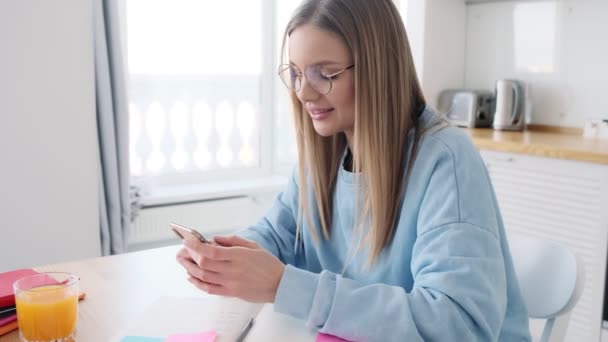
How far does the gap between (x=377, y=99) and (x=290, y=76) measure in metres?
0.19

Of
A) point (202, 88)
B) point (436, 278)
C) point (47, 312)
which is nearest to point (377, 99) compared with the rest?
point (436, 278)

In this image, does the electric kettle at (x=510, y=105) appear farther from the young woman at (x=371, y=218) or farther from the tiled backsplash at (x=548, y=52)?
the young woman at (x=371, y=218)

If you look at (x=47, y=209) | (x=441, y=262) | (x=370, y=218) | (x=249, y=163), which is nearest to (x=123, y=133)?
(x=47, y=209)

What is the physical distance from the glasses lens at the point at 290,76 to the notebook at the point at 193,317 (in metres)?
0.41

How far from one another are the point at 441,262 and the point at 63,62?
200cm

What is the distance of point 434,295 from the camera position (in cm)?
87

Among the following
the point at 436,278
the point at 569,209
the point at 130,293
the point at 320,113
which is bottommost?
the point at 569,209

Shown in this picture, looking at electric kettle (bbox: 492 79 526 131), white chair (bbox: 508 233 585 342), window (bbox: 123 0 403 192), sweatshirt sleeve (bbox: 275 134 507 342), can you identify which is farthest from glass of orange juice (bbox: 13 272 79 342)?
electric kettle (bbox: 492 79 526 131)

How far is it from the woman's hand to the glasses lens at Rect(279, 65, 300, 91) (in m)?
0.37

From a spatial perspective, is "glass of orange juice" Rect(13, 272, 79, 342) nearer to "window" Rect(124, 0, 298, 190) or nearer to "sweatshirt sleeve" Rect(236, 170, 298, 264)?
"sweatshirt sleeve" Rect(236, 170, 298, 264)

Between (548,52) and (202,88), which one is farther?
(202,88)

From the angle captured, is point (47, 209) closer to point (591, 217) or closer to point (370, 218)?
point (370, 218)

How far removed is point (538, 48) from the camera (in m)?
2.85

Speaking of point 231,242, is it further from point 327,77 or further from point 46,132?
point 46,132
